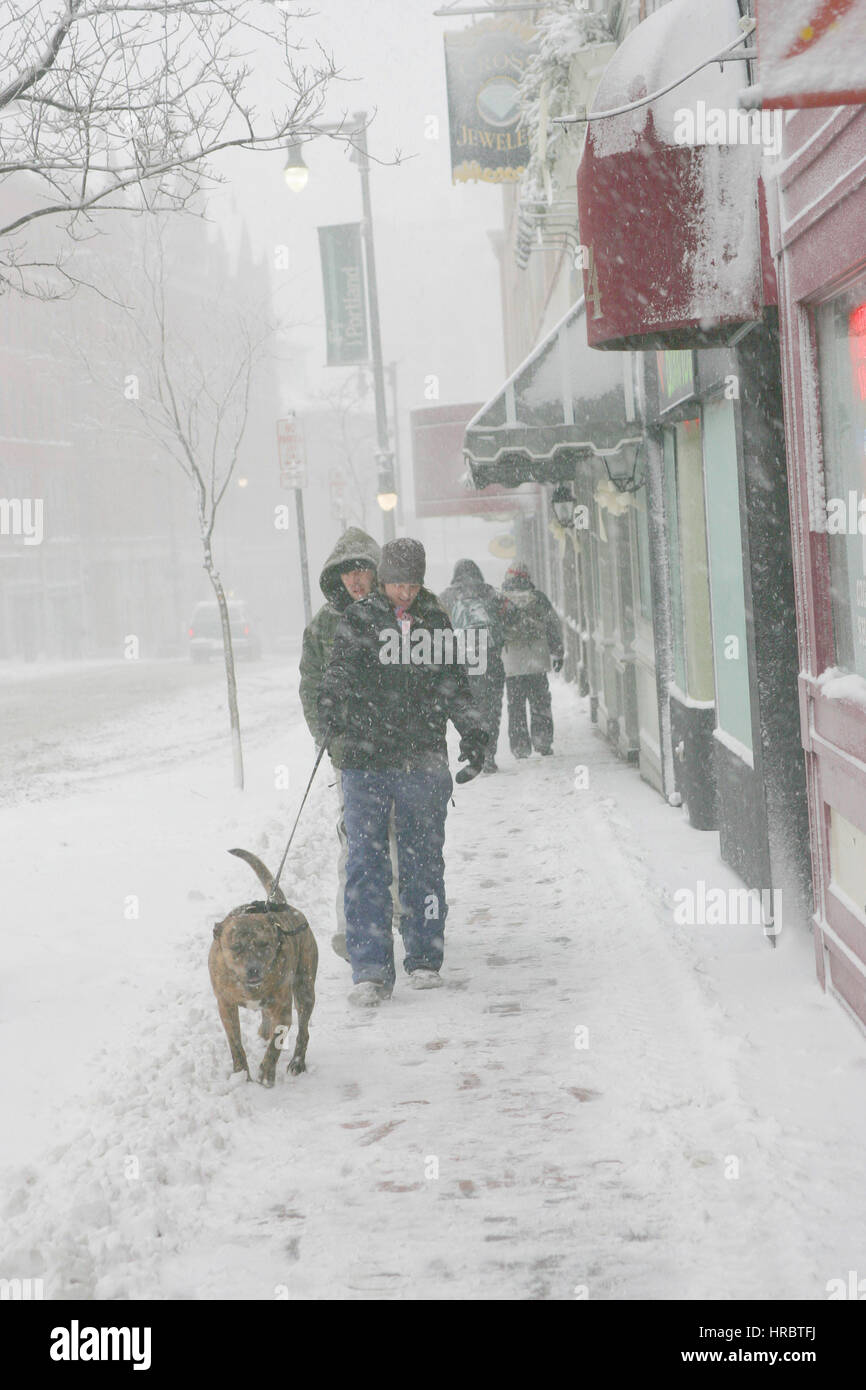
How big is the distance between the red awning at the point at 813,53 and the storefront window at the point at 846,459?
1.54 meters

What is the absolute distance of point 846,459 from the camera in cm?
505

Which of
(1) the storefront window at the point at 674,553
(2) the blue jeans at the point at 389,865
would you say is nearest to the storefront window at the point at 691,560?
(1) the storefront window at the point at 674,553

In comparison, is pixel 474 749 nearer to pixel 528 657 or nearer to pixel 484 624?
pixel 484 624

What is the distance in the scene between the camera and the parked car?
3788 centimetres

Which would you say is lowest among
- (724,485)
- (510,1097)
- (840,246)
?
(510,1097)

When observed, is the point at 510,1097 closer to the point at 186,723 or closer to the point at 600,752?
the point at 600,752

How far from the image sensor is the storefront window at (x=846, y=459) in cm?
481

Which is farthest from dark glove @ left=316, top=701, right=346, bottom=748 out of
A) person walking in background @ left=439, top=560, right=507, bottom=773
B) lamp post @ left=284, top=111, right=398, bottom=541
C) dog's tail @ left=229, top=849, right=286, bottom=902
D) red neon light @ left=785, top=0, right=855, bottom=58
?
lamp post @ left=284, top=111, right=398, bottom=541

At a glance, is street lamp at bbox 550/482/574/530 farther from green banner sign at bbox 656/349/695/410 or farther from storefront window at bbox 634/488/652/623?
green banner sign at bbox 656/349/695/410

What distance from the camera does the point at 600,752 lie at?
13.7m

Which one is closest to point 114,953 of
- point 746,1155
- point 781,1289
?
point 746,1155

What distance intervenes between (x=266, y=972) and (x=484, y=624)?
8148mm

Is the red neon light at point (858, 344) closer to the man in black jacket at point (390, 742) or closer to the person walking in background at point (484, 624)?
the man in black jacket at point (390, 742)
